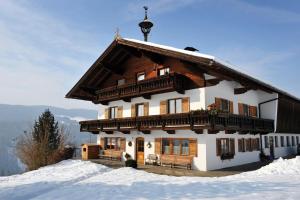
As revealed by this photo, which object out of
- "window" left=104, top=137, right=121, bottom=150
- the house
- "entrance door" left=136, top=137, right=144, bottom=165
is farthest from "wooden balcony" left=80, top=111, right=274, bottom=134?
"entrance door" left=136, top=137, right=144, bottom=165

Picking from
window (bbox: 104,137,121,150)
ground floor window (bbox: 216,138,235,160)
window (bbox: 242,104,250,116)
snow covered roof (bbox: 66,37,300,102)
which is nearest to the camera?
snow covered roof (bbox: 66,37,300,102)

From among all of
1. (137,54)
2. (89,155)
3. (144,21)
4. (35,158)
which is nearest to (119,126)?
(89,155)

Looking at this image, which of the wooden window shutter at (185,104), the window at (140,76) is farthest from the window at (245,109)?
the window at (140,76)

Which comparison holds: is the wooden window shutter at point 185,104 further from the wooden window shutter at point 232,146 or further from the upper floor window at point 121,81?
the upper floor window at point 121,81

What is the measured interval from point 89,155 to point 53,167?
4.02 metres

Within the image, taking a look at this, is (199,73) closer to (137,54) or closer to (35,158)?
(137,54)

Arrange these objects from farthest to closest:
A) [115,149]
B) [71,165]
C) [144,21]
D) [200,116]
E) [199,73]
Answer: [144,21]
[115,149]
[71,165]
[199,73]
[200,116]

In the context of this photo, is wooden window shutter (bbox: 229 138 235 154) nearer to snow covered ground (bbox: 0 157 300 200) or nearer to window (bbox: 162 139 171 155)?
snow covered ground (bbox: 0 157 300 200)

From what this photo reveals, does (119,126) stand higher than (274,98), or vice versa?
(274,98)

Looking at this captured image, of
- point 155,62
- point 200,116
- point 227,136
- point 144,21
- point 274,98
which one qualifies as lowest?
point 227,136

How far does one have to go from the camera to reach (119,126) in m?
24.5

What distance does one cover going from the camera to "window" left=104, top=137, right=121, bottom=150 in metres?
25.9

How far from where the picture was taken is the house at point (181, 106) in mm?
19359

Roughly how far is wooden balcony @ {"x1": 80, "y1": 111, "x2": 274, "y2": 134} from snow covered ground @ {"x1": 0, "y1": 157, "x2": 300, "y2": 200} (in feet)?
11.5
